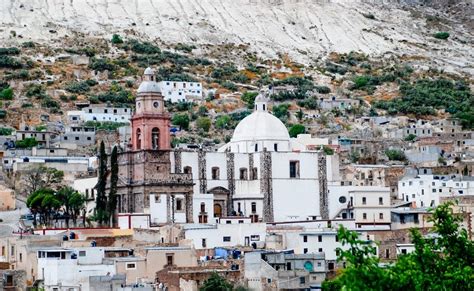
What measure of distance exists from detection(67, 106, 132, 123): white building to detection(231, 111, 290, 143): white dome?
36.6 meters

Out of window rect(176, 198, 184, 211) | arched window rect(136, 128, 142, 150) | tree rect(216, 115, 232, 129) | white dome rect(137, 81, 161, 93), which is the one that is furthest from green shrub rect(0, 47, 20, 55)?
window rect(176, 198, 184, 211)

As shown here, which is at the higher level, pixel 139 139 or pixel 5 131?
pixel 5 131

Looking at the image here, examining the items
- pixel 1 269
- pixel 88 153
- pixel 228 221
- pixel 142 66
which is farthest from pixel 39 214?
pixel 142 66

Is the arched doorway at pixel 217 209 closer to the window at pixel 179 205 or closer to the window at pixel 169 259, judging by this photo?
the window at pixel 179 205

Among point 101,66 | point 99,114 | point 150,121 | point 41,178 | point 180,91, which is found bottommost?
point 41,178

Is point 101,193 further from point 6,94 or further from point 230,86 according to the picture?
point 230,86

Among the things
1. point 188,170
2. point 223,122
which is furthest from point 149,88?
point 223,122

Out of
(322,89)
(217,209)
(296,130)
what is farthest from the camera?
(322,89)

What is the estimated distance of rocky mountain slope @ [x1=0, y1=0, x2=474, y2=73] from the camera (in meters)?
150

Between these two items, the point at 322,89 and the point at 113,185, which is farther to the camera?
the point at 322,89

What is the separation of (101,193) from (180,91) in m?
54.1

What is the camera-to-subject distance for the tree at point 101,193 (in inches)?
2687

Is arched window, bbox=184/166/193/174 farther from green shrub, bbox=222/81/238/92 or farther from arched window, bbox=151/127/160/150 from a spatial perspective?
green shrub, bbox=222/81/238/92

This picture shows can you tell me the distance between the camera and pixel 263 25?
163 m
